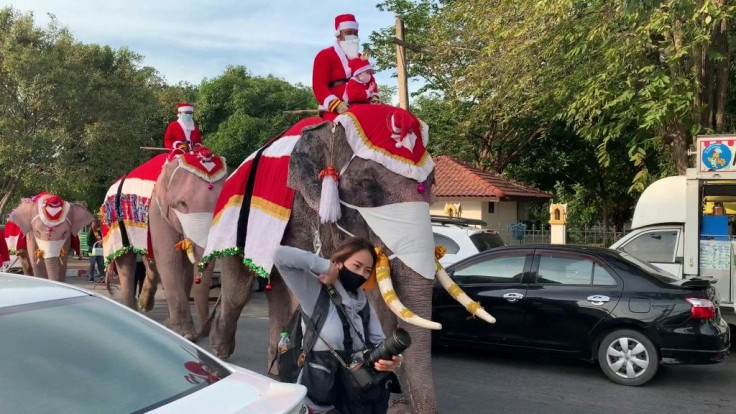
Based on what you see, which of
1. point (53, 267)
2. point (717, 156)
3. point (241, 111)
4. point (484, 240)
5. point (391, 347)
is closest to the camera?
point (391, 347)

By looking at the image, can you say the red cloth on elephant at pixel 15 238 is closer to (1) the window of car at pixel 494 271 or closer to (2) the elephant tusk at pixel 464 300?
(1) the window of car at pixel 494 271

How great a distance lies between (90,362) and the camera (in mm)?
2650

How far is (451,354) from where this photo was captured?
8758 millimetres

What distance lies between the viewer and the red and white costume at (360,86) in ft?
18.0

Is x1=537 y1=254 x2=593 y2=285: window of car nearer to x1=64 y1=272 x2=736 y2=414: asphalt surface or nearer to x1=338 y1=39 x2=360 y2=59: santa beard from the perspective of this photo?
x1=64 y1=272 x2=736 y2=414: asphalt surface

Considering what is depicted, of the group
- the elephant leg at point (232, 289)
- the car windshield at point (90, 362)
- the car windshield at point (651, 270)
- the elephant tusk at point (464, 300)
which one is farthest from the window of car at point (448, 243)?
the car windshield at point (90, 362)

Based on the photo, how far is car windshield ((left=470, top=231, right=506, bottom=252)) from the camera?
10.5 m

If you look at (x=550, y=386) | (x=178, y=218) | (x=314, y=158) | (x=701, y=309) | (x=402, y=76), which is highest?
(x=402, y=76)

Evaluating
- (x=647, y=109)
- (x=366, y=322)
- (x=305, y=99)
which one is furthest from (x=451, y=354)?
(x=305, y=99)

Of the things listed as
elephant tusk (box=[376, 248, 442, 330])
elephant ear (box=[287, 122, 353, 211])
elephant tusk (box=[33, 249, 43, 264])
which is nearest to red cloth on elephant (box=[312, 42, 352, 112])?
elephant ear (box=[287, 122, 353, 211])

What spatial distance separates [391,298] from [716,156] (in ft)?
Answer: 21.4

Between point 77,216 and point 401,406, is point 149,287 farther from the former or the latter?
point 401,406

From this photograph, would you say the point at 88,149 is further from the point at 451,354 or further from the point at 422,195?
the point at 422,195

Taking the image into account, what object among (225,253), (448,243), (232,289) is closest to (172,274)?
(232,289)
